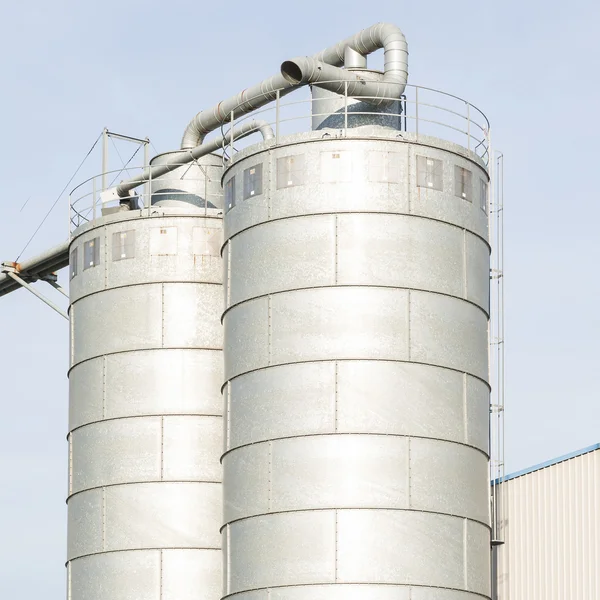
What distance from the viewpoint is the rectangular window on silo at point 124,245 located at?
126 feet

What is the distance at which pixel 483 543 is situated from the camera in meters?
32.7

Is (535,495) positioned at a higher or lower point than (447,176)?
lower

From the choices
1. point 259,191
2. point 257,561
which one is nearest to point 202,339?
point 259,191

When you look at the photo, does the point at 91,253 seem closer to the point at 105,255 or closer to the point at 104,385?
the point at 105,255

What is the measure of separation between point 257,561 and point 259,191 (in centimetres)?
785

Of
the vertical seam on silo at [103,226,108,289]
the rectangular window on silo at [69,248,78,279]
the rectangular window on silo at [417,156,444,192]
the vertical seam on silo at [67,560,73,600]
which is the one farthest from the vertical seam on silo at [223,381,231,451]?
the rectangular window on silo at [69,248,78,279]

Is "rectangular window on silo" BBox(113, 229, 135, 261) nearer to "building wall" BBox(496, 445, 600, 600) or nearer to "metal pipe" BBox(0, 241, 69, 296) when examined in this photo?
"metal pipe" BBox(0, 241, 69, 296)

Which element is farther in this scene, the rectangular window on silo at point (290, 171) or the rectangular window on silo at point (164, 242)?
the rectangular window on silo at point (164, 242)

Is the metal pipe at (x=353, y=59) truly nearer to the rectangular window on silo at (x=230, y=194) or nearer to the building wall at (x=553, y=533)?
the rectangular window on silo at (x=230, y=194)

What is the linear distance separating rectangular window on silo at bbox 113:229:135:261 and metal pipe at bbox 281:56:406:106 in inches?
242

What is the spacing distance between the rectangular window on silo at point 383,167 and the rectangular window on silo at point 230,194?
3455mm

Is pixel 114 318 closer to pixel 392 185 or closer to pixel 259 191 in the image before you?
pixel 259 191

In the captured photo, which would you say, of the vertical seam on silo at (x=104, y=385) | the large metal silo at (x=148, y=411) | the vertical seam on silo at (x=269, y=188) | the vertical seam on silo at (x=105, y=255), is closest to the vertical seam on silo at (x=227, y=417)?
the large metal silo at (x=148, y=411)

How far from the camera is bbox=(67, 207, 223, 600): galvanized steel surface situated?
36438mm
